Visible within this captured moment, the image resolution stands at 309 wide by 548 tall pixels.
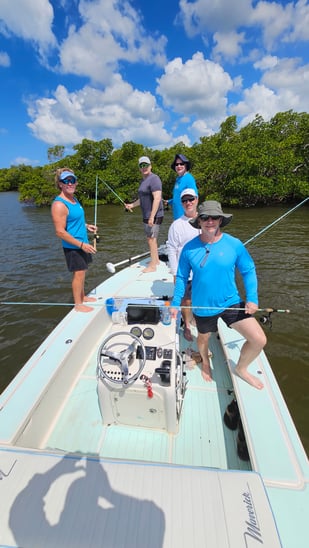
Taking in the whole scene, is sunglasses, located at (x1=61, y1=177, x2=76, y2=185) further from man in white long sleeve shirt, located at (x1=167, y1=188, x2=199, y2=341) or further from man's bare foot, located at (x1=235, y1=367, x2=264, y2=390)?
man's bare foot, located at (x1=235, y1=367, x2=264, y2=390)

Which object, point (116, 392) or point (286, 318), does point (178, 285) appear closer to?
point (116, 392)

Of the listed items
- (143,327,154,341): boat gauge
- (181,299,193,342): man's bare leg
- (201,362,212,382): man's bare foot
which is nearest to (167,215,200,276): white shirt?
(181,299,193,342): man's bare leg

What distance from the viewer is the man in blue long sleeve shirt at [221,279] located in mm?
2119

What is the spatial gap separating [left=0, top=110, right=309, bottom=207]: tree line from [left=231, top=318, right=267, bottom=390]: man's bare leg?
1696 centimetres

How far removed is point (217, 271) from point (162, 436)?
60.5 inches

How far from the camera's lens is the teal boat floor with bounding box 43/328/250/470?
2.10m

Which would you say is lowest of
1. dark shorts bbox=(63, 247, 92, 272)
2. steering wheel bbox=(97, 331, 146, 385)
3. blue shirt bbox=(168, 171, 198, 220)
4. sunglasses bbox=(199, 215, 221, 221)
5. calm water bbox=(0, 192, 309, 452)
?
calm water bbox=(0, 192, 309, 452)

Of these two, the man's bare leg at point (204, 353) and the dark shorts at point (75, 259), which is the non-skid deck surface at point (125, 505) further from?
the dark shorts at point (75, 259)

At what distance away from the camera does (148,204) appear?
4.43 m

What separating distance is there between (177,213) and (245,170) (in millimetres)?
18236

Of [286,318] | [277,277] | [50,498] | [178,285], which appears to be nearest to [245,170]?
[277,277]

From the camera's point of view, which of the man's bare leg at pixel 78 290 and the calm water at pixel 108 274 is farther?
the calm water at pixel 108 274

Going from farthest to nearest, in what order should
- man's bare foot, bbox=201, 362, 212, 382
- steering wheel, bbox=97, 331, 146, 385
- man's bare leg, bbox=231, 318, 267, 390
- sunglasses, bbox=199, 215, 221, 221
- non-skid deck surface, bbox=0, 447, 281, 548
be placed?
man's bare foot, bbox=201, 362, 212, 382 < man's bare leg, bbox=231, 318, 267, 390 < sunglasses, bbox=199, 215, 221, 221 < steering wheel, bbox=97, 331, 146, 385 < non-skid deck surface, bbox=0, 447, 281, 548

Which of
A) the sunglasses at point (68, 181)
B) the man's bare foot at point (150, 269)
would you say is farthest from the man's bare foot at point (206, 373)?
the man's bare foot at point (150, 269)
